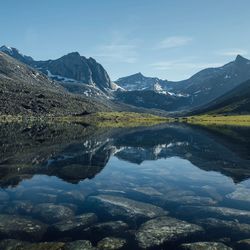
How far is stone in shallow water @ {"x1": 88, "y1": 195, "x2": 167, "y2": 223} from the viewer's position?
34.9 m

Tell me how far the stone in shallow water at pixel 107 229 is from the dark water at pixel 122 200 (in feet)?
0.24

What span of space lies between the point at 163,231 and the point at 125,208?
7674 millimetres

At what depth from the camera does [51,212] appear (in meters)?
35.5

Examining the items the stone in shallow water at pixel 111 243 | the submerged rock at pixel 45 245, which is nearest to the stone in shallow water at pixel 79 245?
the submerged rock at pixel 45 245

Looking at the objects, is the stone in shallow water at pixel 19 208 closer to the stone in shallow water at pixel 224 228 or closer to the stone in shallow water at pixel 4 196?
the stone in shallow water at pixel 4 196

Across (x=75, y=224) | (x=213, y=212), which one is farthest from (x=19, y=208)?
(x=213, y=212)

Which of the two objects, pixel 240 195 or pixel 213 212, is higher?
pixel 213 212

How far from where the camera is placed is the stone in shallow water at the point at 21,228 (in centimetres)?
2873

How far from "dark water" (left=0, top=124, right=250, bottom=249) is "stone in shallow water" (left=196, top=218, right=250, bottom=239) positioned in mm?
77

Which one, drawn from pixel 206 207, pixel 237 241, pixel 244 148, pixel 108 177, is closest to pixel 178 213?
pixel 206 207

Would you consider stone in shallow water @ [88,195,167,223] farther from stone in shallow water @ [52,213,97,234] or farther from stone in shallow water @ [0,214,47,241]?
stone in shallow water @ [0,214,47,241]

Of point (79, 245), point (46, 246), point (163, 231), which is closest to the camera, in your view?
point (46, 246)

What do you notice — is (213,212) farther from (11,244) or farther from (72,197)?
(11,244)

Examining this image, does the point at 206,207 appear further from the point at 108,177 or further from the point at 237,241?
the point at 108,177
